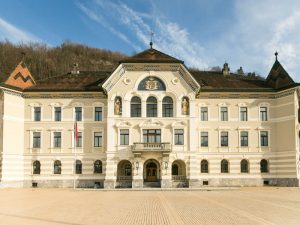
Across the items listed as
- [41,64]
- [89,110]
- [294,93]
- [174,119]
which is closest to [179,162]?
[174,119]

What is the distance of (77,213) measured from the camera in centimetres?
1950

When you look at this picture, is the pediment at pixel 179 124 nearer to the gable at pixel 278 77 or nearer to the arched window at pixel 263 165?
the arched window at pixel 263 165

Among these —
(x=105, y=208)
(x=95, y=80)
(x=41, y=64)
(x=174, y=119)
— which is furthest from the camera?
(x=41, y=64)

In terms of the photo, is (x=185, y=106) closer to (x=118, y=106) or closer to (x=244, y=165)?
(x=118, y=106)

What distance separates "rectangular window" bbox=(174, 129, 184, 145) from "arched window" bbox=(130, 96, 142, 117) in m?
4.87

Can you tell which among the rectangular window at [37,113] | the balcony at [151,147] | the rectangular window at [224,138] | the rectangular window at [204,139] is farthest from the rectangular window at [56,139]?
the rectangular window at [224,138]

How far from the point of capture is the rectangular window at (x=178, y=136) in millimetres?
44594

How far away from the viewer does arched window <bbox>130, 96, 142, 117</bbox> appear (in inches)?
1773

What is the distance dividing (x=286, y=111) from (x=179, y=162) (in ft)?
46.5

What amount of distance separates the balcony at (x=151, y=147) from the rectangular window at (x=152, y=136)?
154 centimetres

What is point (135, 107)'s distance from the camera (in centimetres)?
4516

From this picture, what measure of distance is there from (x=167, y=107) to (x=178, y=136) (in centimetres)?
370

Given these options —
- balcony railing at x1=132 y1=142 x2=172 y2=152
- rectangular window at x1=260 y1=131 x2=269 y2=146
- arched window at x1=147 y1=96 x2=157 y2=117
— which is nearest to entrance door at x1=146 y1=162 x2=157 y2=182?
balcony railing at x1=132 y1=142 x2=172 y2=152

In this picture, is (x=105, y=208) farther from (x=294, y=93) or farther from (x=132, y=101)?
(x=294, y=93)
